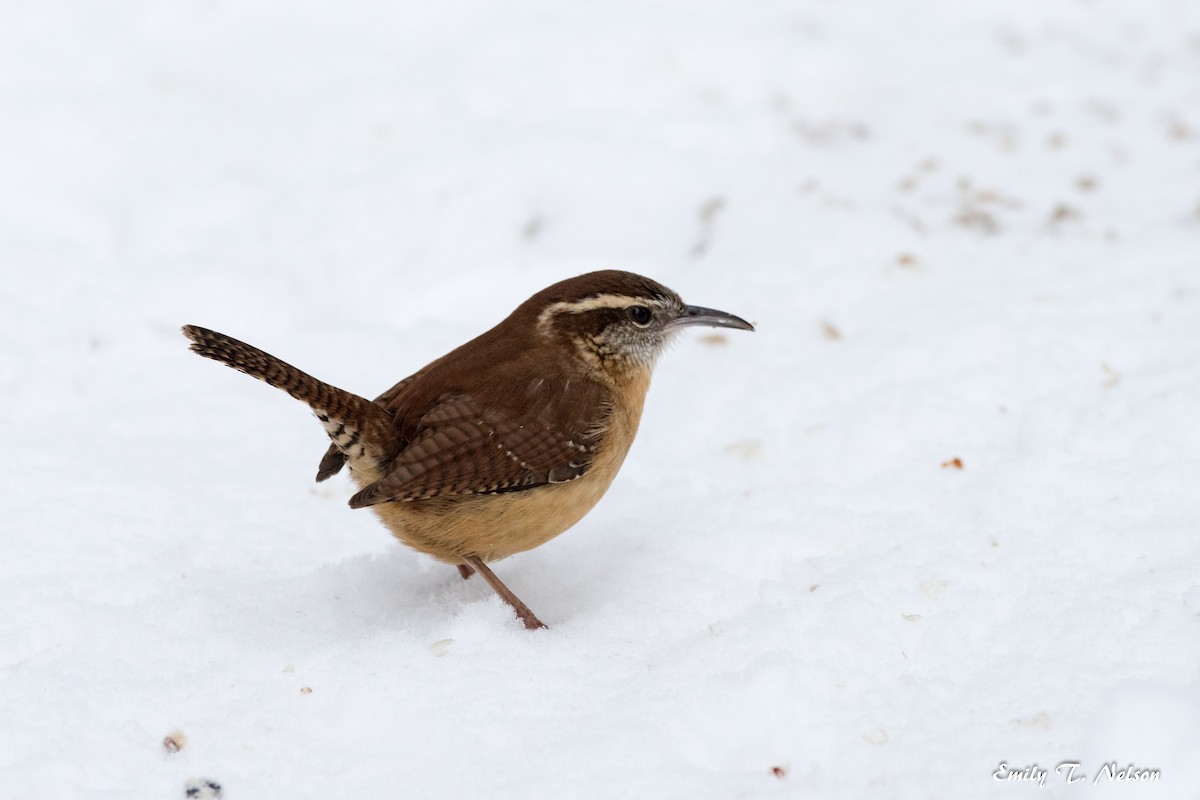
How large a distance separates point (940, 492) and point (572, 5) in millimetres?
4727

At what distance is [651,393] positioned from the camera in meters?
5.93

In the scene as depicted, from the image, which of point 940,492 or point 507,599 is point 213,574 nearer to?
point 507,599

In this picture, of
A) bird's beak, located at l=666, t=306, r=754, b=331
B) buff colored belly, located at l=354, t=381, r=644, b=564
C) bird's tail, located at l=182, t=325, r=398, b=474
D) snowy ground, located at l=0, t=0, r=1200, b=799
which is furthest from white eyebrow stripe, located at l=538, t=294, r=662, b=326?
snowy ground, located at l=0, t=0, r=1200, b=799

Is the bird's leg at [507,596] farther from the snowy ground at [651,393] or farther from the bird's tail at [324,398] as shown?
the bird's tail at [324,398]

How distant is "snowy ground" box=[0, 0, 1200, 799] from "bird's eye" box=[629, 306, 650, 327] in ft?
2.58

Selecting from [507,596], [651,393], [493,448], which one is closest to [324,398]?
[493,448]

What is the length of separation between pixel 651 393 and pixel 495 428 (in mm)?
1760

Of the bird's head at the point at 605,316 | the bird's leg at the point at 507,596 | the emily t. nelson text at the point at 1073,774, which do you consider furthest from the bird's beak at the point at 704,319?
the emily t. nelson text at the point at 1073,774

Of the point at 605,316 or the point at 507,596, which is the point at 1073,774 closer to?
the point at 507,596

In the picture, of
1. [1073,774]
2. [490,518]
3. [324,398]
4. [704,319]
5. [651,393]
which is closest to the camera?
[1073,774]

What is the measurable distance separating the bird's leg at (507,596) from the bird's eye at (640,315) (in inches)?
44.5

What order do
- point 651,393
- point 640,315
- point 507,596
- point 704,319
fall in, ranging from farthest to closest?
point 651,393 < point 704,319 < point 640,315 < point 507,596

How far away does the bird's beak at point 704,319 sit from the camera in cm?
495

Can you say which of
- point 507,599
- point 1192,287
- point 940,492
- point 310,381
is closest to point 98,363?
point 310,381
